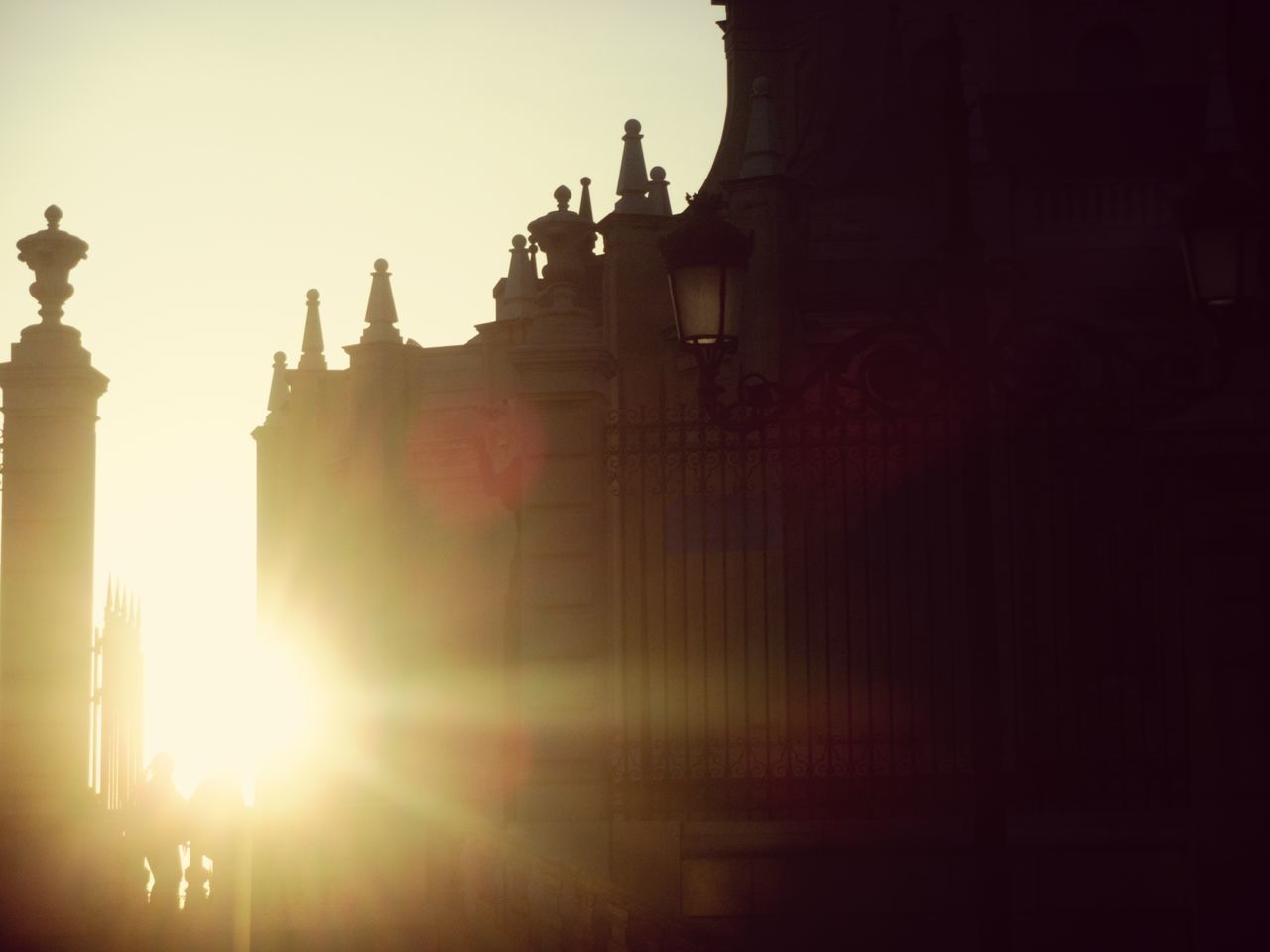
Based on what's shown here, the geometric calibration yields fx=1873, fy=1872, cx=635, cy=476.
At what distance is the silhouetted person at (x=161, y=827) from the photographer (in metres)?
14.3

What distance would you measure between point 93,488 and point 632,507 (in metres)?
11.4

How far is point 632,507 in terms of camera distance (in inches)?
Result: 988

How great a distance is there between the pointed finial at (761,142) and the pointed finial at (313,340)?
11.0 m

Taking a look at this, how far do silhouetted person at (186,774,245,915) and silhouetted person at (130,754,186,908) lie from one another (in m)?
0.15

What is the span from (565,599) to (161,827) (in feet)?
14.7

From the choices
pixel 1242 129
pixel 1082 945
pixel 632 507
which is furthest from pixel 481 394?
pixel 1082 945

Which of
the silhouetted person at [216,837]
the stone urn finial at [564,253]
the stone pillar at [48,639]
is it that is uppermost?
the stone urn finial at [564,253]

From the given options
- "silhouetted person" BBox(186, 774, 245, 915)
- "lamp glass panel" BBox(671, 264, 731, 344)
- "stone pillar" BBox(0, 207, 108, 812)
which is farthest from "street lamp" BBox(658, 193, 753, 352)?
"silhouetted person" BBox(186, 774, 245, 915)

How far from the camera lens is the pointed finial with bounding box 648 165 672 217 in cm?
2986

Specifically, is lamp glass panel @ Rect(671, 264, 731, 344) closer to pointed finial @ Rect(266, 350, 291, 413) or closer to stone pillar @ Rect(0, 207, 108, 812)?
stone pillar @ Rect(0, 207, 108, 812)

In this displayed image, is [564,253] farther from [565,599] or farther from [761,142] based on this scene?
[761,142]

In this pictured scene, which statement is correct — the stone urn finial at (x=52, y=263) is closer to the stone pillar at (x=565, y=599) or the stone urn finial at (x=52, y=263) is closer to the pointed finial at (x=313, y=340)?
the stone pillar at (x=565, y=599)

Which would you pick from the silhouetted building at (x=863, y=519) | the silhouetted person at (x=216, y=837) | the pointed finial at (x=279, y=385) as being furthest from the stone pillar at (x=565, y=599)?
the pointed finial at (x=279, y=385)

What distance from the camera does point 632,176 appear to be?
28.9 metres
